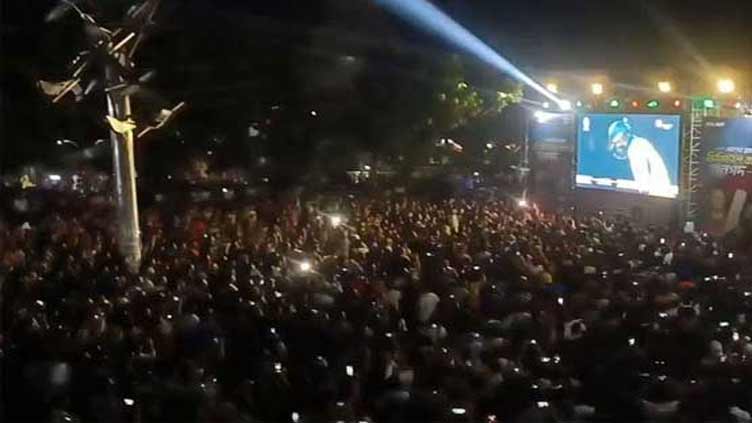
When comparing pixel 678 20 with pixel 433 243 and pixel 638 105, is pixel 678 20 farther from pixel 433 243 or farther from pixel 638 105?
pixel 433 243

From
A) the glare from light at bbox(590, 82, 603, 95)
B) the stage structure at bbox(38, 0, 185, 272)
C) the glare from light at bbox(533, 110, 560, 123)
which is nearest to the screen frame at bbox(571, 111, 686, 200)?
the glare from light at bbox(590, 82, 603, 95)

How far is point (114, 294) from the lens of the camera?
10.5 m

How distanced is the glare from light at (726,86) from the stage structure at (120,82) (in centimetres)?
1046

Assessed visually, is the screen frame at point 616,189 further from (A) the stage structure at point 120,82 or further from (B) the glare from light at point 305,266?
(B) the glare from light at point 305,266

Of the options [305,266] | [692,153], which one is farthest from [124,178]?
[692,153]

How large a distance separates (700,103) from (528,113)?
7.63 metres

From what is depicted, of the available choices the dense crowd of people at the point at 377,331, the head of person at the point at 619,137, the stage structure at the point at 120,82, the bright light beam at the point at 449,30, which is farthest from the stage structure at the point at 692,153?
the stage structure at the point at 120,82

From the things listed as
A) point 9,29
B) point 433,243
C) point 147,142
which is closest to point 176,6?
point 9,29

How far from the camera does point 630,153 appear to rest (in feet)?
76.4

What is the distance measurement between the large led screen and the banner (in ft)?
3.26

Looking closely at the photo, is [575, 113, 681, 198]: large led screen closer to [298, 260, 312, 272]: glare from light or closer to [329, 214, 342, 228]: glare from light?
[329, 214, 342, 228]: glare from light

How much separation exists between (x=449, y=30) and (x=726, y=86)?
929 centimetres

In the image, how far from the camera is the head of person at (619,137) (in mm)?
23375

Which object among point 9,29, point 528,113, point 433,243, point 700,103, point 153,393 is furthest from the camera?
point 528,113
